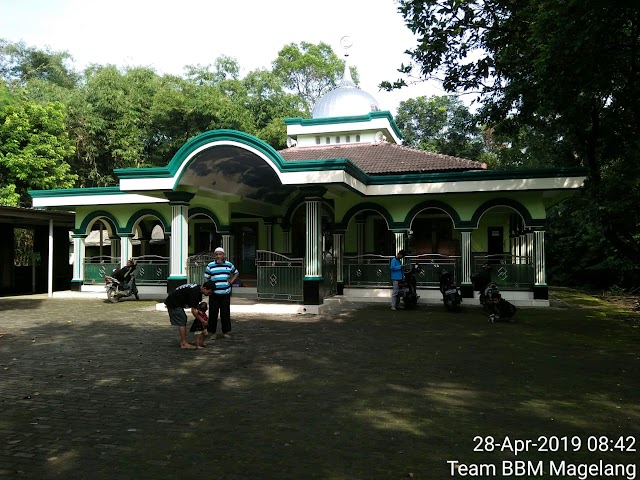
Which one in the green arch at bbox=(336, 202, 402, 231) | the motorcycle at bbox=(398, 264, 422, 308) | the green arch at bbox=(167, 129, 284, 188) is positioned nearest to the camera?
the green arch at bbox=(167, 129, 284, 188)

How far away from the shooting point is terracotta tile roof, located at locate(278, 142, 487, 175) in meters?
17.5

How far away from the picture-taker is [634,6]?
763 centimetres

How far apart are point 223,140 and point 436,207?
285 inches

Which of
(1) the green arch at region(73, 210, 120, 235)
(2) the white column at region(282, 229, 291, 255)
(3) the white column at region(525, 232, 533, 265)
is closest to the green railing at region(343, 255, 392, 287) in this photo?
(2) the white column at region(282, 229, 291, 255)

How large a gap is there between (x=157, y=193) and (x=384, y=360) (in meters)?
9.56

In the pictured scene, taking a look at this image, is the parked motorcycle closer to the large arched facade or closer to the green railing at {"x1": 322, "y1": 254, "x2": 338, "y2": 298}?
the large arched facade

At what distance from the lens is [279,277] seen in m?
13.7

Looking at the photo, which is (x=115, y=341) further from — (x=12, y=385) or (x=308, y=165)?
(x=308, y=165)

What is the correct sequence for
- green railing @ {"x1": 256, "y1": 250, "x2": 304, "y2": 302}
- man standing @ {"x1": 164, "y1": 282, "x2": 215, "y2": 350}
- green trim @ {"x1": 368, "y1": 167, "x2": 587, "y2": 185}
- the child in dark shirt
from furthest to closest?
green trim @ {"x1": 368, "y1": 167, "x2": 587, "y2": 185}
green railing @ {"x1": 256, "y1": 250, "x2": 304, "y2": 302}
the child in dark shirt
man standing @ {"x1": 164, "y1": 282, "x2": 215, "y2": 350}

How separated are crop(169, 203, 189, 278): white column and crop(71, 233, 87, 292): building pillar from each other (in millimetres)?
6826

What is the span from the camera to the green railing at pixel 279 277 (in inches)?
530

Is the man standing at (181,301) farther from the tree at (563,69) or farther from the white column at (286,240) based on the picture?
the white column at (286,240)

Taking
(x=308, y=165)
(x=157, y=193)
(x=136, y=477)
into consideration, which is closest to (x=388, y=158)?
(x=308, y=165)

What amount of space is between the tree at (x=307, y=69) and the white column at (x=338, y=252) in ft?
85.0
